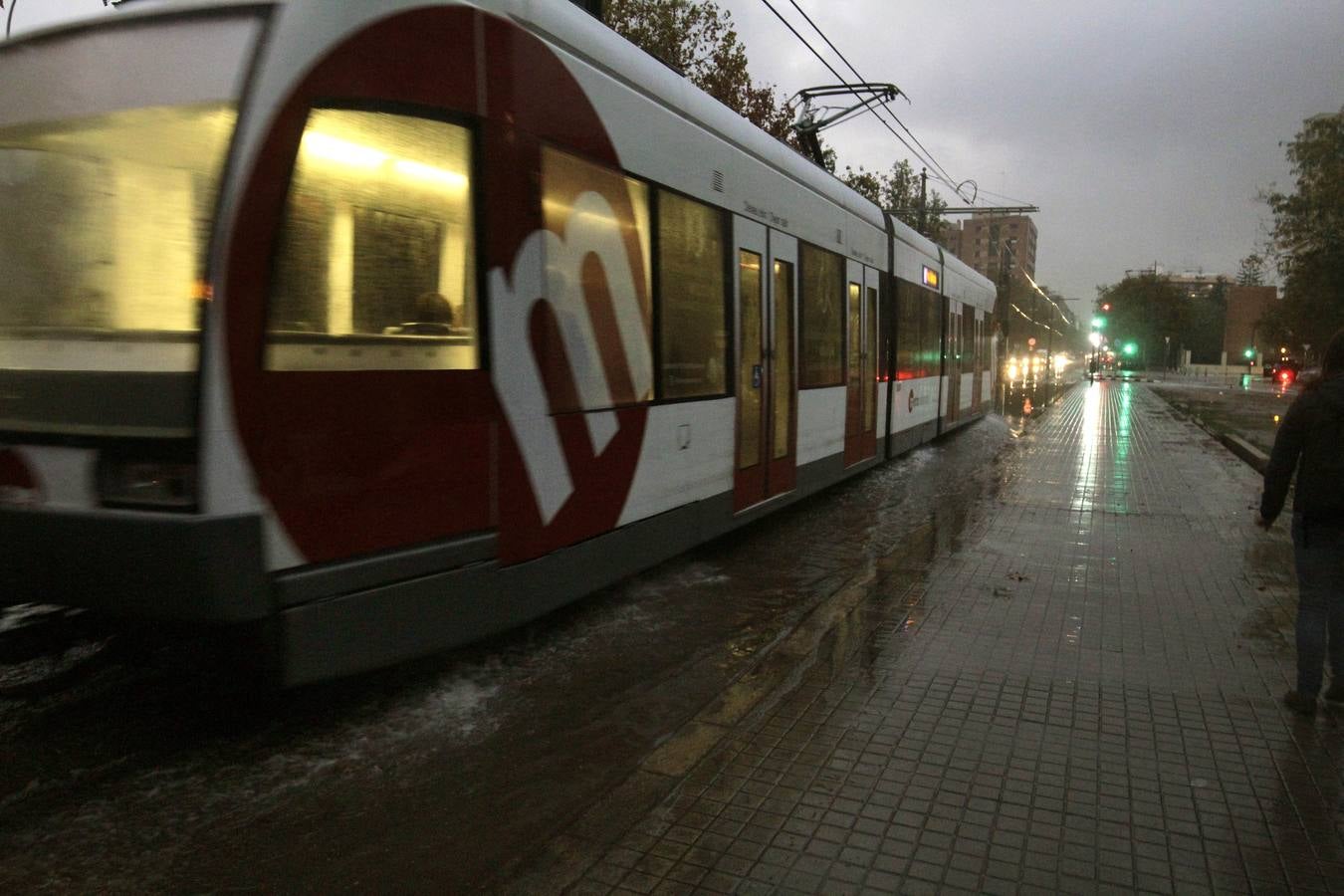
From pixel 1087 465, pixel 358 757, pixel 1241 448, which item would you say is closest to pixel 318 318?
pixel 358 757

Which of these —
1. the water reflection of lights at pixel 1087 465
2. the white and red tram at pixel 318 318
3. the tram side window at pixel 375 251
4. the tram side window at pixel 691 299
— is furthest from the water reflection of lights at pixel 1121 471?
the tram side window at pixel 375 251

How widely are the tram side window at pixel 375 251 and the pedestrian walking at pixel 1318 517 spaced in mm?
4109

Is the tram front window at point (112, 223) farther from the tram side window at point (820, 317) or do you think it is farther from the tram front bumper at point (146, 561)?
the tram side window at point (820, 317)

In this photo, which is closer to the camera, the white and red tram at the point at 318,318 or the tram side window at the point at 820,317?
the white and red tram at the point at 318,318

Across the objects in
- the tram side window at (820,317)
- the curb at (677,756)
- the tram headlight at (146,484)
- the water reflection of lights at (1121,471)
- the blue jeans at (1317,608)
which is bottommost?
the water reflection of lights at (1121,471)

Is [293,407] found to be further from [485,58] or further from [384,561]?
[485,58]

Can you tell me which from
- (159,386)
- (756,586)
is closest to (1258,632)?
(756,586)

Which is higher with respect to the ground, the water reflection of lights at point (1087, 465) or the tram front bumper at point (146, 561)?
the tram front bumper at point (146, 561)

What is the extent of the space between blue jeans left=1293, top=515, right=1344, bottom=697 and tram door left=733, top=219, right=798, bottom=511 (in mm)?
4071

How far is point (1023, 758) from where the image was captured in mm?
4242

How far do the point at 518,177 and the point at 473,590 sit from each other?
2111mm

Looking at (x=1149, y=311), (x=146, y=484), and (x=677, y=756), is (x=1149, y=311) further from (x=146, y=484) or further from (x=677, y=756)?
(x=146, y=484)

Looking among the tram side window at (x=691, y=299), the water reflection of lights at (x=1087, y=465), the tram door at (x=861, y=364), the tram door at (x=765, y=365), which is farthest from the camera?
the water reflection of lights at (x=1087, y=465)

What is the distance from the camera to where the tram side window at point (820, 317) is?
9.39 metres
